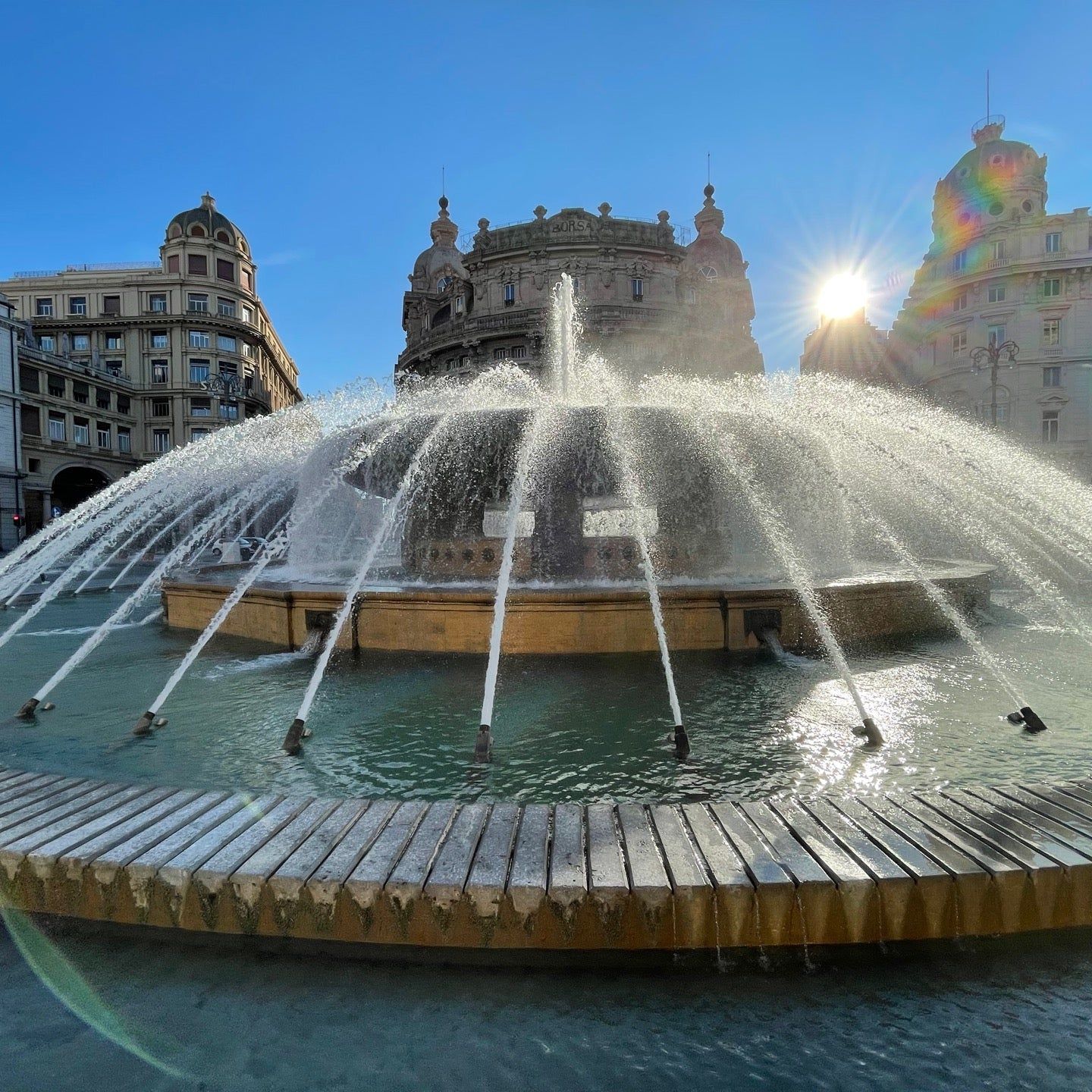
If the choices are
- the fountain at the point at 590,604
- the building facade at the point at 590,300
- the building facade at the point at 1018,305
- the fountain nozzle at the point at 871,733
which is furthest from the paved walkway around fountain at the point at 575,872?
the building facade at the point at 1018,305

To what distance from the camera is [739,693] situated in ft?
18.1

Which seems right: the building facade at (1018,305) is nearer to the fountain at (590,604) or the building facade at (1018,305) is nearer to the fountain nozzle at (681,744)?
the fountain at (590,604)

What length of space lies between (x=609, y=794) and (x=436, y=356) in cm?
4662

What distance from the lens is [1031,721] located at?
4477 millimetres

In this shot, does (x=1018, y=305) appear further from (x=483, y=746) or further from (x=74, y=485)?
(x=74, y=485)

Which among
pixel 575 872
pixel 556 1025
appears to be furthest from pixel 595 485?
pixel 556 1025

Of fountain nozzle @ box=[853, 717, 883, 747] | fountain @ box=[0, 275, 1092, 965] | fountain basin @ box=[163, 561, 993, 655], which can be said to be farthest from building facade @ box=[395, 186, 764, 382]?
fountain nozzle @ box=[853, 717, 883, 747]

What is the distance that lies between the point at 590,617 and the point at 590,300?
41242mm

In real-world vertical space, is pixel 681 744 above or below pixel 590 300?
below

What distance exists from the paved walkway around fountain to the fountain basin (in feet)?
12.7

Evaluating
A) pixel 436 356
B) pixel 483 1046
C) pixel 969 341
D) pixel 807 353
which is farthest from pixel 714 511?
pixel 807 353

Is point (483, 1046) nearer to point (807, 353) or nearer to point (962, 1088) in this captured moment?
point (962, 1088)

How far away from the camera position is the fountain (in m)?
2.41

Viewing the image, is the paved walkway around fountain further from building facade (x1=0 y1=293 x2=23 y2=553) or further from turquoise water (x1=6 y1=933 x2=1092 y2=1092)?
building facade (x1=0 y1=293 x2=23 y2=553)
